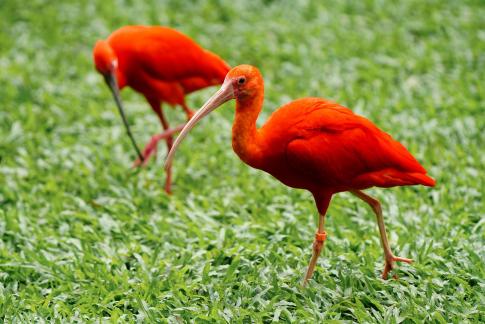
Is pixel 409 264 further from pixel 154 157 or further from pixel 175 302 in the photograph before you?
pixel 154 157

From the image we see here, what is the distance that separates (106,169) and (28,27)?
361 cm

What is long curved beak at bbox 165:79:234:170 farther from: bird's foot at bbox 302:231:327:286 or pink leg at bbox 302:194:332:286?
bird's foot at bbox 302:231:327:286

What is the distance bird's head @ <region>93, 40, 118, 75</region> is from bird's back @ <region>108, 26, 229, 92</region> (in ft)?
0.44

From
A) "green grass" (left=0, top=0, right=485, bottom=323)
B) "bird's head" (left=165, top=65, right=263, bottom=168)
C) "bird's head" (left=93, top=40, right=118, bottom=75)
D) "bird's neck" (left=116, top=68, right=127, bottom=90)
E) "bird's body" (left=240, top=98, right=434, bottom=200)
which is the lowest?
"green grass" (left=0, top=0, right=485, bottom=323)

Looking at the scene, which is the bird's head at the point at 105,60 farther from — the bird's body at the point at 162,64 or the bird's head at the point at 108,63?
the bird's body at the point at 162,64

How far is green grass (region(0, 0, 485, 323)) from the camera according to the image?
17.5 ft

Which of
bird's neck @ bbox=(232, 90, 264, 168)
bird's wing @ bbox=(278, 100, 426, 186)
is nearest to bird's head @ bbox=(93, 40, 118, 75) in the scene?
bird's neck @ bbox=(232, 90, 264, 168)

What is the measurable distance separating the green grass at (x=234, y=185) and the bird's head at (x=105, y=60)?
98 centimetres

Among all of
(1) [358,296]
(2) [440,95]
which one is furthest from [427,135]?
(1) [358,296]

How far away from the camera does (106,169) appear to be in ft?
25.2

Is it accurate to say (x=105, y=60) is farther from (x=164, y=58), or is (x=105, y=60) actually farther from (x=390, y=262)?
(x=390, y=262)

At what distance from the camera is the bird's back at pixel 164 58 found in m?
7.23

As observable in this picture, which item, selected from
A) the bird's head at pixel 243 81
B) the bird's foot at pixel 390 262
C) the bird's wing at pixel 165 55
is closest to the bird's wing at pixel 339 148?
the bird's head at pixel 243 81

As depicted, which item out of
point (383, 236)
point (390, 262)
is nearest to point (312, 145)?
point (383, 236)
